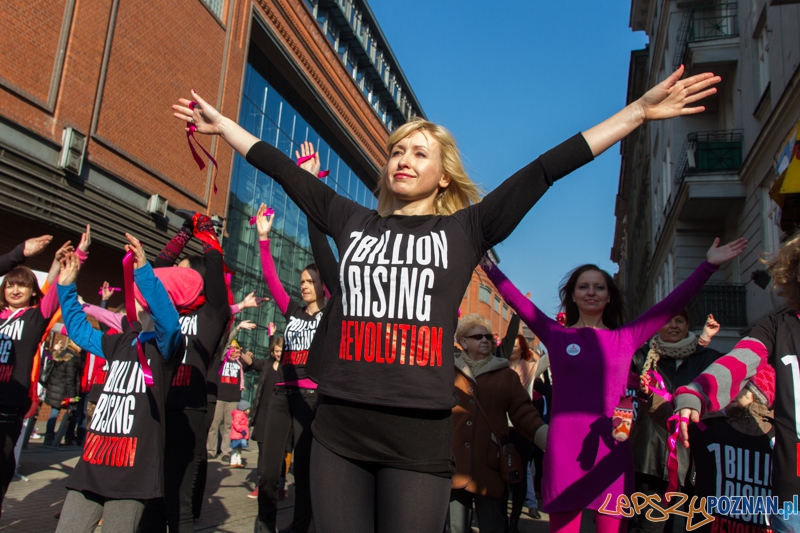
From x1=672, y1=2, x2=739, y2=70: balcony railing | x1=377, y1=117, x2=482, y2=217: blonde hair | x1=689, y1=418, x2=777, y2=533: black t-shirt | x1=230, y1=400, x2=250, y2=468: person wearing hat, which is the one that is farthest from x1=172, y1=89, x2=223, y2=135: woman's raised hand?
x1=672, y1=2, x2=739, y2=70: balcony railing

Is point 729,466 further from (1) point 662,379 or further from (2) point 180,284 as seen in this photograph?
(2) point 180,284

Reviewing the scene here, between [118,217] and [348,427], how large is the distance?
44.1 feet

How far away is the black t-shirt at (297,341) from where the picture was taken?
204 inches

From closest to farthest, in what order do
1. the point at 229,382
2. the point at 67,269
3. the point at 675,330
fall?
the point at 67,269, the point at 675,330, the point at 229,382

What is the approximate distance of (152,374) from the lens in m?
3.52

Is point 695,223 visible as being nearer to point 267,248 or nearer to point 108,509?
point 267,248

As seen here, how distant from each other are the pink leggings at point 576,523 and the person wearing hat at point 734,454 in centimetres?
70

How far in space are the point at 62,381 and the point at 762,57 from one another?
15077 millimetres

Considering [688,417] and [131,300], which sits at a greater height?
[131,300]

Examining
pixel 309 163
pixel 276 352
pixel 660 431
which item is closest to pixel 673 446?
pixel 309 163

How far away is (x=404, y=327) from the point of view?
6.63ft

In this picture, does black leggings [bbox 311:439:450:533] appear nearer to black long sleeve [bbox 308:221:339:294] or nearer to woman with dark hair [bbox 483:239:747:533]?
black long sleeve [bbox 308:221:339:294]

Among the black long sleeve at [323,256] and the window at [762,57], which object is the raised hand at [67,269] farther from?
the window at [762,57]

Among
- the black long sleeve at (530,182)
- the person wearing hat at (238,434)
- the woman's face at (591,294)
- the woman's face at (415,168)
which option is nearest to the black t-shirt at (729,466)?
the woman's face at (591,294)
